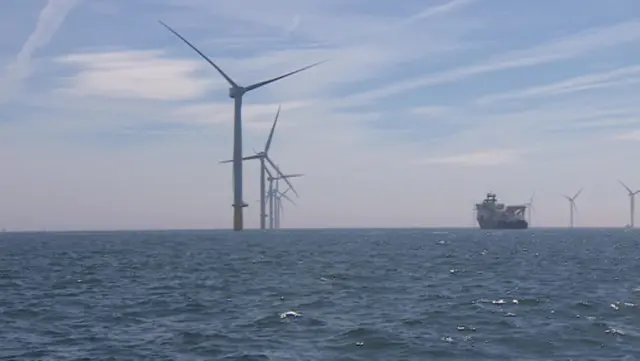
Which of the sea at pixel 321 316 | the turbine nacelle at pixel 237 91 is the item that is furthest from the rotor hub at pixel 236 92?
the sea at pixel 321 316

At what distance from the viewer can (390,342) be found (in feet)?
100

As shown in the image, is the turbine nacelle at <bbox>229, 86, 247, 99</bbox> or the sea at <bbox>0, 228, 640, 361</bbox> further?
the turbine nacelle at <bbox>229, 86, 247, 99</bbox>

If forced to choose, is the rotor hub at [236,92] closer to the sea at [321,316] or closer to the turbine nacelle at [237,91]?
the turbine nacelle at [237,91]

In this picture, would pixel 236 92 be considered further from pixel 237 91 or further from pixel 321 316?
pixel 321 316

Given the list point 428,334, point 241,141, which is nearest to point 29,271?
point 428,334

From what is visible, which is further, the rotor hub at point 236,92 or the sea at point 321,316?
the rotor hub at point 236,92

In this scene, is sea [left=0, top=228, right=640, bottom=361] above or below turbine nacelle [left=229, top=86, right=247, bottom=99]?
below

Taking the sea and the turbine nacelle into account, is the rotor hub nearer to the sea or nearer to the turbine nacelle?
the turbine nacelle

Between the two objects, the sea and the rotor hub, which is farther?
the rotor hub

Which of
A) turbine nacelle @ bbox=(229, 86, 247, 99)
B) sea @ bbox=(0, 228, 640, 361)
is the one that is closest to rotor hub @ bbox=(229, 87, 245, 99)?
turbine nacelle @ bbox=(229, 86, 247, 99)

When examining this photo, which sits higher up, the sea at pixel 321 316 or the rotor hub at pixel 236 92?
the rotor hub at pixel 236 92

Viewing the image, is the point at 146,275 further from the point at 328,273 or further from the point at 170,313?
the point at 170,313

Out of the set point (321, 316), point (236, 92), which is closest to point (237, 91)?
point (236, 92)

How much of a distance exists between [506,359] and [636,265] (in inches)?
2179
